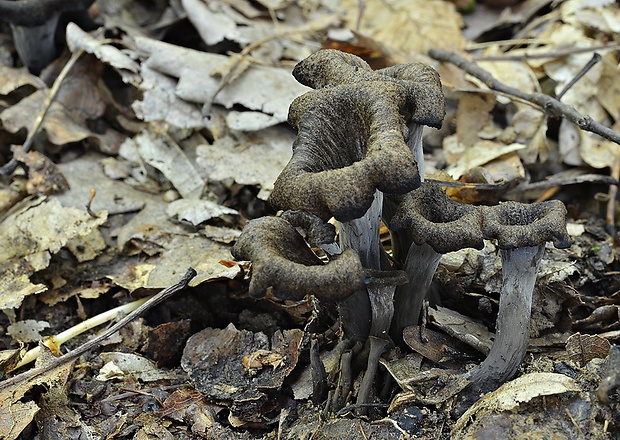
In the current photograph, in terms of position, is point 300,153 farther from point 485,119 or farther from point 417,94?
point 485,119

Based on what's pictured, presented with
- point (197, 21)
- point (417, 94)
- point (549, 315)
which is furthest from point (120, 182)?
point (549, 315)

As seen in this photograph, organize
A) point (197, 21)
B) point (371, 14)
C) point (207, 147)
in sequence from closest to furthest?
point (207, 147), point (197, 21), point (371, 14)

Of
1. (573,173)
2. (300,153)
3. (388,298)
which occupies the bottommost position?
(573,173)

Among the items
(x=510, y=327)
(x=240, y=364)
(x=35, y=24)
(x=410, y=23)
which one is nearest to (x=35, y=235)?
(x=240, y=364)

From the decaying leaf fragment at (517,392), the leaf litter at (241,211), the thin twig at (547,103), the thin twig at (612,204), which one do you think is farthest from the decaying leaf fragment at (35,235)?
the thin twig at (612,204)

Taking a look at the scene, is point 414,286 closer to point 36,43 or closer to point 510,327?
point 510,327

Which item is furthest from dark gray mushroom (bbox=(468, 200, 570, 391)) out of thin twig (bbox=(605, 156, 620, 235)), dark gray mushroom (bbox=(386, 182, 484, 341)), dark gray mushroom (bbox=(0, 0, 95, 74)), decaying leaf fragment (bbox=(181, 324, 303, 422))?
dark gray mushroom (bbox=(0, 0, 95, 74))

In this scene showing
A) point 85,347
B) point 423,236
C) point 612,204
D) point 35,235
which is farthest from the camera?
point 612,204
